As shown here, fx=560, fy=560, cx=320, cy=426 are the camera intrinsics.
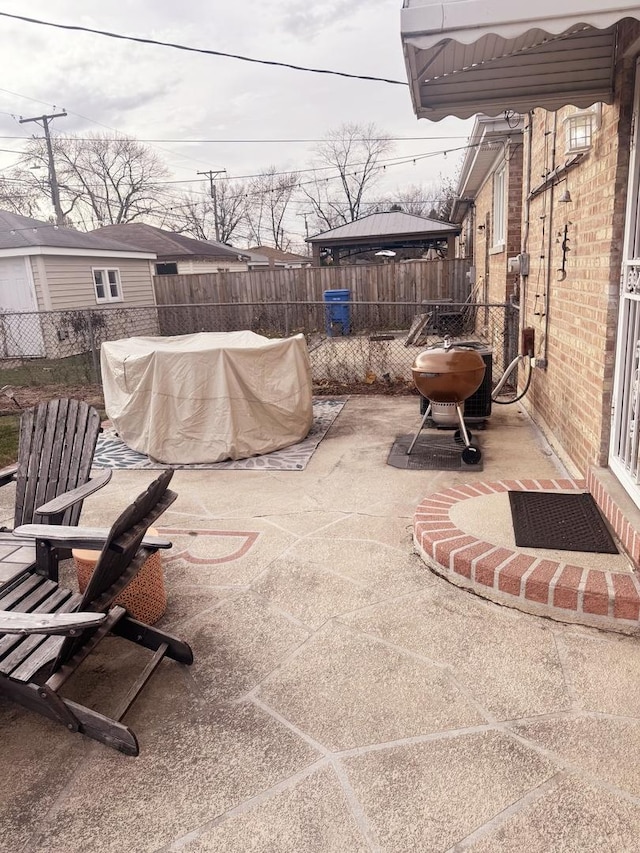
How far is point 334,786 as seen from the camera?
1.79 metres

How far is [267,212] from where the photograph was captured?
47.1 m

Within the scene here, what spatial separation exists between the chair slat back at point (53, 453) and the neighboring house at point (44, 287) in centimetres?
970

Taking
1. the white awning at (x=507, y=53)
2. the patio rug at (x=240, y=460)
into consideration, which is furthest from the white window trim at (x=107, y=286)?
the white awning at (x=507, y=53)

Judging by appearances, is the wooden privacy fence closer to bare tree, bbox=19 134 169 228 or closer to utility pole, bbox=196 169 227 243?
bare tree, bbox=19 134 169 228

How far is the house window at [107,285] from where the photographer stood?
16.3 metres

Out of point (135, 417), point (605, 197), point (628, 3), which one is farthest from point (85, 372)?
point (628, 3)

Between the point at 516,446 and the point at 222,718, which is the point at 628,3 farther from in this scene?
the point at 516,446

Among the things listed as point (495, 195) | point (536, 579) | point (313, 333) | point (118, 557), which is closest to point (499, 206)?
point (495, 195)

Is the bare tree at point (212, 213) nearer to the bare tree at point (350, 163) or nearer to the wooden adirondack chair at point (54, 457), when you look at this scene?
the bare tree at point (350, 163)

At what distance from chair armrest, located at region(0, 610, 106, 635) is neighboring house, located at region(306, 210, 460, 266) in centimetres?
1589

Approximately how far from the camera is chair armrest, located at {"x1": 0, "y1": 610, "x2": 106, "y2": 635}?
1838 mm

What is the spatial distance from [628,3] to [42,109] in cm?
2803

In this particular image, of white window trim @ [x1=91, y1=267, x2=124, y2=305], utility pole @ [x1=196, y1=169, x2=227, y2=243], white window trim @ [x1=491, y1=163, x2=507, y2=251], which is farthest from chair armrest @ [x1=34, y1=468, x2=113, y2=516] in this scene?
utility pole @ [x1=196, y1=169, x2=227, y2=243]

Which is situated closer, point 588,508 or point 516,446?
point 588,508
